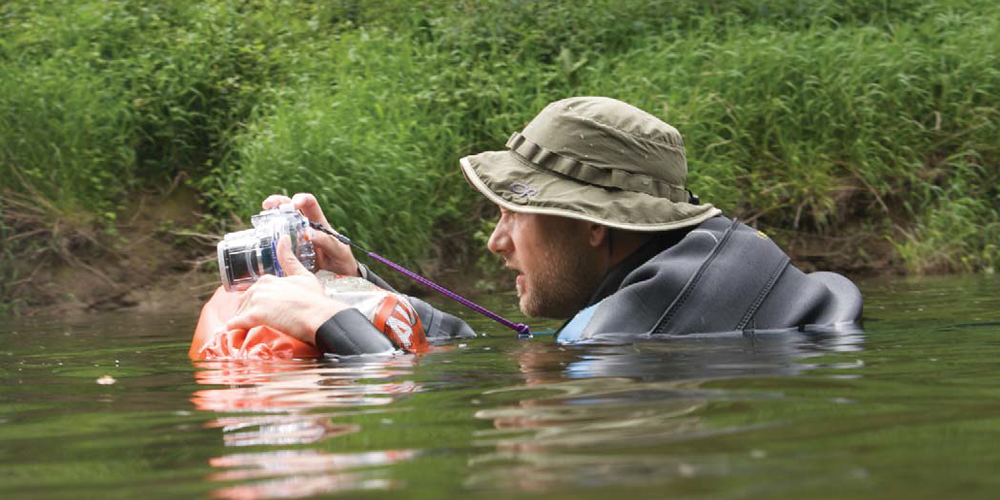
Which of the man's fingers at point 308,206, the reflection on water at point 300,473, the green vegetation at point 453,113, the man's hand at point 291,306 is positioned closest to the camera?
the reflection on water at point 300,473

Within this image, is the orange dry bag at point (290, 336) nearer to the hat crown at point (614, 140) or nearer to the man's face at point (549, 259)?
the man's face at point (549, 259)

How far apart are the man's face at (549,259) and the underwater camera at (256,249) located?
627 millimetres

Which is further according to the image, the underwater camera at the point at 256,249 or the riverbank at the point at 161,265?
the riverbank at the point at 161,265

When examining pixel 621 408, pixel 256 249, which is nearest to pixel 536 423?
pixel 621 408

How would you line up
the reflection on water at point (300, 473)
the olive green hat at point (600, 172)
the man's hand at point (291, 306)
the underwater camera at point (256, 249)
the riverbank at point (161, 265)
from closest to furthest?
1. the reflection on water at point (300, 473)
2. the man's hand at point (291, 306)
3. the olive green hat at point (600, 172)
4. the underwater camera at point (256, 249)
5. the riverbank at point (161, 265)

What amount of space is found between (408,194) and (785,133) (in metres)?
2.72

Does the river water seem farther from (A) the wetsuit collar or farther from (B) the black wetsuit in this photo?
(A) the wetsuit collar

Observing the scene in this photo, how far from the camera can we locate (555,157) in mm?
4043

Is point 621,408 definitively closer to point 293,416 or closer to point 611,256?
point 293,416

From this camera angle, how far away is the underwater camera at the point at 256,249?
4.00 meters

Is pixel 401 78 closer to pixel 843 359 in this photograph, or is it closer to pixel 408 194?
pixel 408 194

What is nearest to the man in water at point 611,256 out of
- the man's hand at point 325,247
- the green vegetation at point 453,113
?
the man's hand at point 325,247

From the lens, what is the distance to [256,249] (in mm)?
3996

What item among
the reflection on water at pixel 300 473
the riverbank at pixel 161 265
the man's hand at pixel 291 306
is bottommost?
the riverbank at pixel 161 265
